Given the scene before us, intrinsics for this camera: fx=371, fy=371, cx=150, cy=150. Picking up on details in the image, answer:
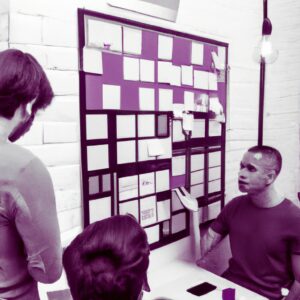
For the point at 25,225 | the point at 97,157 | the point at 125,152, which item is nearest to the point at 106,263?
the point at 25,225

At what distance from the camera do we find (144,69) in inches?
67.8

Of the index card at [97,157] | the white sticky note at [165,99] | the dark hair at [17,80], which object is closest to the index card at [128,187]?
the index card at [97,157]

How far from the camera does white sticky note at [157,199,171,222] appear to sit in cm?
186

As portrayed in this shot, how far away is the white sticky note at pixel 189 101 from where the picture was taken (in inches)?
76.4

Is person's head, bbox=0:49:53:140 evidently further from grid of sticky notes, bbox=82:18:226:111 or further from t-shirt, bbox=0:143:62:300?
grid of sticky notes, bbox=82:18:226:111

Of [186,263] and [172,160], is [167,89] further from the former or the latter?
[186,263]

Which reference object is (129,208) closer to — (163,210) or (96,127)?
(163,210)

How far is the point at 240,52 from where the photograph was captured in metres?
2.28

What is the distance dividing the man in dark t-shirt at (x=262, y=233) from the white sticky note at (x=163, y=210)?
32 centimetres

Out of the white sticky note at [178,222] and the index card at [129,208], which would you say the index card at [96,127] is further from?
the white sticky note at [178,222]

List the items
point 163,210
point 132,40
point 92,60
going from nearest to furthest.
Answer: point 92,60
point 132,40
point 163,210

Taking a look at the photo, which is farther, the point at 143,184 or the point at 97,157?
the point at 143,184

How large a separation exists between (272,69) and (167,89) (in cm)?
99

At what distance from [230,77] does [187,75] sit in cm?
41
